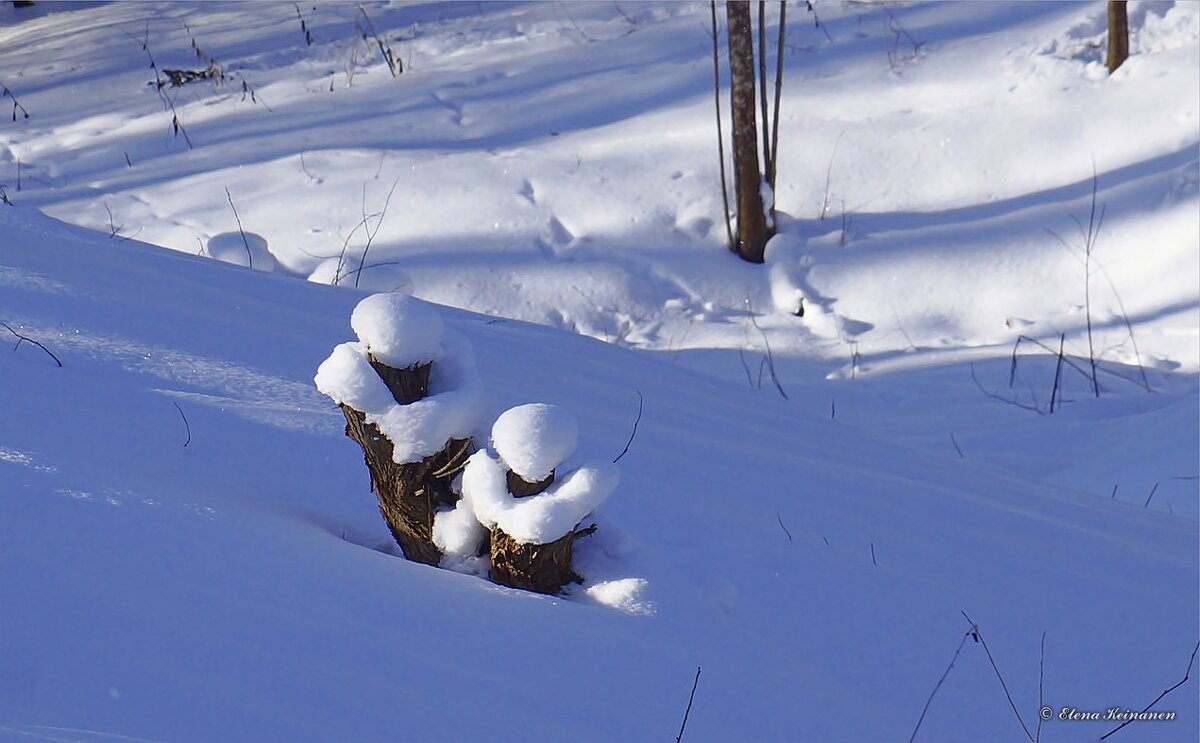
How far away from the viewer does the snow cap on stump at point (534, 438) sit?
1.52m

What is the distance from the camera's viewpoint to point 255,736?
120cm

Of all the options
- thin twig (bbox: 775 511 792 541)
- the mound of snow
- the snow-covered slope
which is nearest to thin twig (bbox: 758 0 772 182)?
the mound of snow

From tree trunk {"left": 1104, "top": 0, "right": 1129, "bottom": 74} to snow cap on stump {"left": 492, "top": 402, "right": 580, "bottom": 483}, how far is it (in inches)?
249

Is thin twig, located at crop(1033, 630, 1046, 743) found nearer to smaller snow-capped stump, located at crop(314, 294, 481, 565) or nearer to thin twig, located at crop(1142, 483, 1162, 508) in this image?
smaller snow-capped stump, located at crop(314, 294, 481, 565)

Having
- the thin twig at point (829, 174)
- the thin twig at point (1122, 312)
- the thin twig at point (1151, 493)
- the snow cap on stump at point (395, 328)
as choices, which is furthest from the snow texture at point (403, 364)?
the thin twig at point (829, 174)

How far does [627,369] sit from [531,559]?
170cm

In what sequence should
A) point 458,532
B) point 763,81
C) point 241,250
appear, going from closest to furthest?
point 458,532, point 241,250, point 763,81

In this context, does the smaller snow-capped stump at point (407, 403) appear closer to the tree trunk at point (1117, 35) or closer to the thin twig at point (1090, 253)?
the thin twig at point (1090, 253)

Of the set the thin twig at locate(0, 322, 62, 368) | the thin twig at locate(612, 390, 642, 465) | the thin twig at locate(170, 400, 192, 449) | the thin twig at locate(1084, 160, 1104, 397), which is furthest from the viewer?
the thin twig at locate(1084, 160, 1104, 397)

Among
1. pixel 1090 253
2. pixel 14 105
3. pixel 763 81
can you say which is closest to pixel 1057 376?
pixel 1090 253

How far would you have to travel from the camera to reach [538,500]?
1.55 m

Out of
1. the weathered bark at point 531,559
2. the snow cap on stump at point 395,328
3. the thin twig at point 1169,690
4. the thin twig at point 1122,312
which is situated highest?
the snow cap on stump at point 395,328

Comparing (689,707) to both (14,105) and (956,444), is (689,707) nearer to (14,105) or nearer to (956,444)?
(956,444)

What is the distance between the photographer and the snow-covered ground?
1.43m
